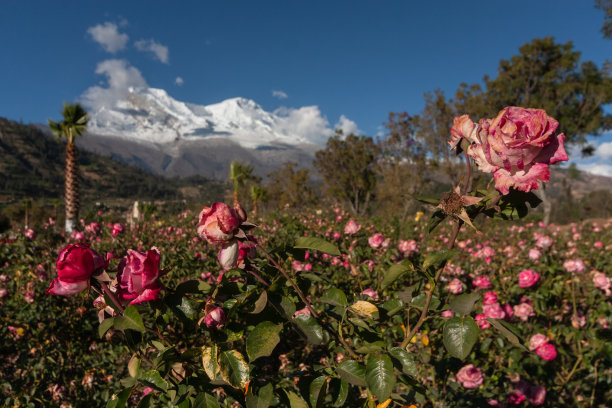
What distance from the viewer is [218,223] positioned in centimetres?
87

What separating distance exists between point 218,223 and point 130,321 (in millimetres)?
366

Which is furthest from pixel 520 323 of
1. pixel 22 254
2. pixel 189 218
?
pixel 189 218

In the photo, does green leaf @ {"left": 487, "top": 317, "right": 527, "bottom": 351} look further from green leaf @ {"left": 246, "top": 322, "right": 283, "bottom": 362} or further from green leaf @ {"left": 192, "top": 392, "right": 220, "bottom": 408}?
green leaf @ {"left": 192, "top": 392, "right": 220, "bottom": 408}

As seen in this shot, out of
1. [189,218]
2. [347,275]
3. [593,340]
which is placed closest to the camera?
[593,340]

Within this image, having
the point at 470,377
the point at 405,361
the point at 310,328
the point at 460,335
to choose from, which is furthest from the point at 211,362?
the point at 470,377

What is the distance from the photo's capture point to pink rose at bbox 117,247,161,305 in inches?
36.9

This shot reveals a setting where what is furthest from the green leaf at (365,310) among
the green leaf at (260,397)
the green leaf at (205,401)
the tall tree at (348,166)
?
the tall tree at (348,166)

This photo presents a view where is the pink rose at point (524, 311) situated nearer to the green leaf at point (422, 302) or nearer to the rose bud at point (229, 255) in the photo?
the green leaf at point (422, 302)

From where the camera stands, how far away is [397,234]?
6.34m

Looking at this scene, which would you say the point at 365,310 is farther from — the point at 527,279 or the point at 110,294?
the point at 527,279

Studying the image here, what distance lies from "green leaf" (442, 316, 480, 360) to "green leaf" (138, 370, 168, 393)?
2.84 ft

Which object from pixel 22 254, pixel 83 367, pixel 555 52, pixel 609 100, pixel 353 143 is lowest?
pixel 83 367

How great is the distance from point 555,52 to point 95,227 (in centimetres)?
2523

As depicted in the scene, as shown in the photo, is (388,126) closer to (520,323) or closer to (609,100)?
(609,100)
